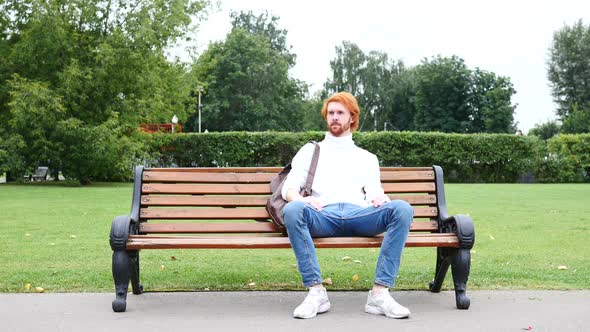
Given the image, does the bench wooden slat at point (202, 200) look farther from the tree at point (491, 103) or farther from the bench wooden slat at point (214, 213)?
the tree at point (491, 103)

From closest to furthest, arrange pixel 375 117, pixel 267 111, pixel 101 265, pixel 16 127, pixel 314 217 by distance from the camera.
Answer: pixel 314 217 → pixel 101 265 → pixel 16 127 → pixel 267 111 → pixel 375 117

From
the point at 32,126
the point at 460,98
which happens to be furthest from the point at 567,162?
the point at 460,98

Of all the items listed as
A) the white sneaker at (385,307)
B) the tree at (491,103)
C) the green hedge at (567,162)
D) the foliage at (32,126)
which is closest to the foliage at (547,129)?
the tree at (491,103)

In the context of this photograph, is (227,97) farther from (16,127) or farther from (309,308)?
(309,308)

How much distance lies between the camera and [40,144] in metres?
26.1

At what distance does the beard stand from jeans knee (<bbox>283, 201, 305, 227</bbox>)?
0.76 metres

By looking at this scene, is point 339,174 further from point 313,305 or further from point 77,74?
point 77,74

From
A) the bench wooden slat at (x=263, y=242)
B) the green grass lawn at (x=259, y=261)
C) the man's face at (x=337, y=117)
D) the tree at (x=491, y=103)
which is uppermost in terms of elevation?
the tree at (x=491, y=103)

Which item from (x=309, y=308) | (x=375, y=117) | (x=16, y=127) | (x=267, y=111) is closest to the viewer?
(x=309, y=308)

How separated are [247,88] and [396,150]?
3412 cm

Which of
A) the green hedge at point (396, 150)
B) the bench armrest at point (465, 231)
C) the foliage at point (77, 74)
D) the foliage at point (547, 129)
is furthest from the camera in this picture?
the foliage at point (547, 129)

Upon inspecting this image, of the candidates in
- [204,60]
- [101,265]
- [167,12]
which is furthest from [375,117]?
[101,265]

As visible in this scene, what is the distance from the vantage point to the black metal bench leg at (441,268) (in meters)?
5.54

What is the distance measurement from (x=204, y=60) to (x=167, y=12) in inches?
231
